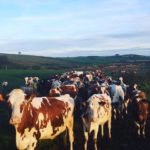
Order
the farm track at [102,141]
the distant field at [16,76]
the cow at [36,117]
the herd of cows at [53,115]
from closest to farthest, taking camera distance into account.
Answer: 1. the cow at [36,117]
2. the herd of cows at [53,115]
3. the farm track at [102,141]
4. the distant field at [16,76]

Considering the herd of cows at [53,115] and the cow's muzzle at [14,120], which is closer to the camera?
the cow's muzzle at [14,120]

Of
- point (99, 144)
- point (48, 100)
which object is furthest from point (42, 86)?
point (48, 100)

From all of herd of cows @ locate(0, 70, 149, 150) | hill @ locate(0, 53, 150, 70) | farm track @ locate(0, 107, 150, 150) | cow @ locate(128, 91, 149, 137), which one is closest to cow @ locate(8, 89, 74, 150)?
herd of cows @ locate(0, 70, 149, 150)

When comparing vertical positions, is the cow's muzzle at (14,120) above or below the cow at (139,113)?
above

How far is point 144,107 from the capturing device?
20750 mm

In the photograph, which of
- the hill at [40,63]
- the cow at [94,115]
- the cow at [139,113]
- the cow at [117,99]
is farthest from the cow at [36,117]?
the hill at [40,63]

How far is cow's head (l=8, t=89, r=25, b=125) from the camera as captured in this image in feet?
41.8

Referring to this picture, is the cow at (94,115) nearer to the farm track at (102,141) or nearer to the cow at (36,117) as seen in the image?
the farm track at (102,141)

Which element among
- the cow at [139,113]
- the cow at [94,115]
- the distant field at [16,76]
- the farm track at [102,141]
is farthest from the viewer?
the distant field at [16,76]

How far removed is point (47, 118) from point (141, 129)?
7338 millimetres

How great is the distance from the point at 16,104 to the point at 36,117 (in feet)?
4.38

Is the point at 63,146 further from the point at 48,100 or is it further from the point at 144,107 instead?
the point at 144,107

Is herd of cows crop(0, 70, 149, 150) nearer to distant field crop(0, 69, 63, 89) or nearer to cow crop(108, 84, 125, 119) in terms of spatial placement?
cow crop(108, 84, 125, 119)

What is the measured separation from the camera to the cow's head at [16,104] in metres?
12.7
